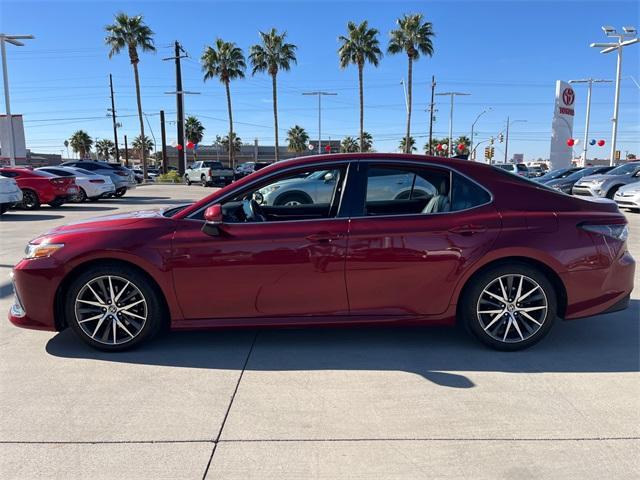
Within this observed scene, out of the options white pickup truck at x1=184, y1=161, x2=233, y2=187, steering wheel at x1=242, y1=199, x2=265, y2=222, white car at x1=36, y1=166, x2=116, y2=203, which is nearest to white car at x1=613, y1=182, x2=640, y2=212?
steering wheel at x1=242, y1=199, x2=265, y2=222

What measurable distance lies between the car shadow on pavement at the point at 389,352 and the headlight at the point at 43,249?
86 centimetres

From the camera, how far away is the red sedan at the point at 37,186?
1616 centimetres

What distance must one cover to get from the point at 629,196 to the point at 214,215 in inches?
605

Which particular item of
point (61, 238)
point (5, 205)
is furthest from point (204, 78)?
point (61, 238)

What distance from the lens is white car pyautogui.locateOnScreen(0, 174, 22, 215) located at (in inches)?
542

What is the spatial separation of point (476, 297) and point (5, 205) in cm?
1458

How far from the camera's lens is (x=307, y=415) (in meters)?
3.14

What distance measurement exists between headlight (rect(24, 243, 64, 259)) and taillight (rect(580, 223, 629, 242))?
4.29 meters

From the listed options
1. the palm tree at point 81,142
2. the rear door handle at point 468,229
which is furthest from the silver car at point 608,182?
the palm tree at point 81,142

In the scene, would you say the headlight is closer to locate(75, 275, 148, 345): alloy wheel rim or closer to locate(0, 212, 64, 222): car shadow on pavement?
locate(75, 275, 148, 345): alloy wheel rim

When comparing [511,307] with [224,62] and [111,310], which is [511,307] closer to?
[111,310]

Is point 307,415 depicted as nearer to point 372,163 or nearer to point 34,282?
point 372,163

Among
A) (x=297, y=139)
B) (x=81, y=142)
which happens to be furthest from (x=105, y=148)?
(x=297, y=139)

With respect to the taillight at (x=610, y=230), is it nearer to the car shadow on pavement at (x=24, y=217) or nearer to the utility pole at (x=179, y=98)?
the car shadow on pavement at (x=24, y=217)
